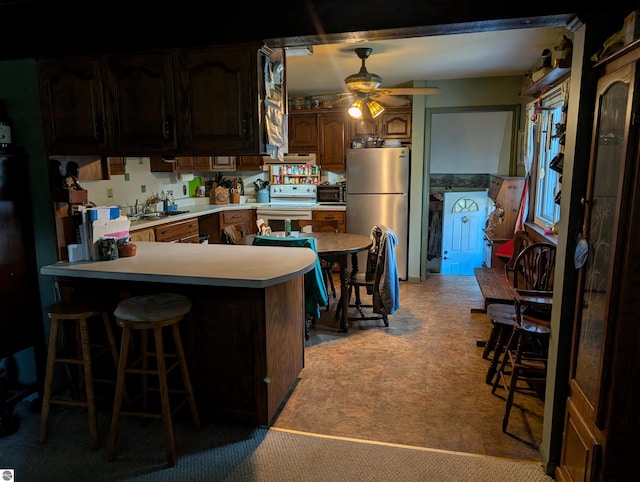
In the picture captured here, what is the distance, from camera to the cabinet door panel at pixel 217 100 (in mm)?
2236

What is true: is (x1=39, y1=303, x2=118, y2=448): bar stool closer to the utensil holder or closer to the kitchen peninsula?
the kitchen peninsula

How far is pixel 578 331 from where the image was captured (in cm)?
187

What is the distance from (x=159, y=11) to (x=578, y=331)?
245 cm

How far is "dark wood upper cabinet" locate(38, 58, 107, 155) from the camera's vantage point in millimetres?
2441

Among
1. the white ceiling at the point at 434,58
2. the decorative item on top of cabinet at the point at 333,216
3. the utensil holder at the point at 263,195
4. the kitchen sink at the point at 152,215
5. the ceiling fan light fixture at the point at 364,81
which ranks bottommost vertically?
the decorative item on top of cabinet at the point at 333,216

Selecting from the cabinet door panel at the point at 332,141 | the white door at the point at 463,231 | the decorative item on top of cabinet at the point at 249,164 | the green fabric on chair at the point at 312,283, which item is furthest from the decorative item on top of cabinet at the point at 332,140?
the green fabric on chair at the point at 312,283

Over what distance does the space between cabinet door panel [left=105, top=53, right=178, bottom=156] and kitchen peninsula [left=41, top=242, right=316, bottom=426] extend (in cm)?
66

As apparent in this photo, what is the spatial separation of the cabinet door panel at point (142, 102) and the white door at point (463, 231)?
4373 mm

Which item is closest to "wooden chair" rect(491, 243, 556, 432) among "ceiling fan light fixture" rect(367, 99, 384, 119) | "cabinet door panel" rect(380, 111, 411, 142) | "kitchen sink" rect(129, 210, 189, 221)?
"ceiling fan light fixture" rect(367, 99, 384, 119)

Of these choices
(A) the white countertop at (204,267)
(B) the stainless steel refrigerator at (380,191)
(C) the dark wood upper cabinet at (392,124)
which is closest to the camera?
(A) the white countertop at (204,267)

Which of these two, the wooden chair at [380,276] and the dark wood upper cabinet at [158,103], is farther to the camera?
the wooden chair at [380,276]

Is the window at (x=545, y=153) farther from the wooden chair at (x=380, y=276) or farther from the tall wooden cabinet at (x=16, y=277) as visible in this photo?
the tall wooden cabinet at (x=16, y=277)

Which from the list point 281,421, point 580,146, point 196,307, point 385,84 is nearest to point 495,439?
point 281,421

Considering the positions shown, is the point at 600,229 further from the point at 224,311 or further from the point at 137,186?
the point at 137,186
